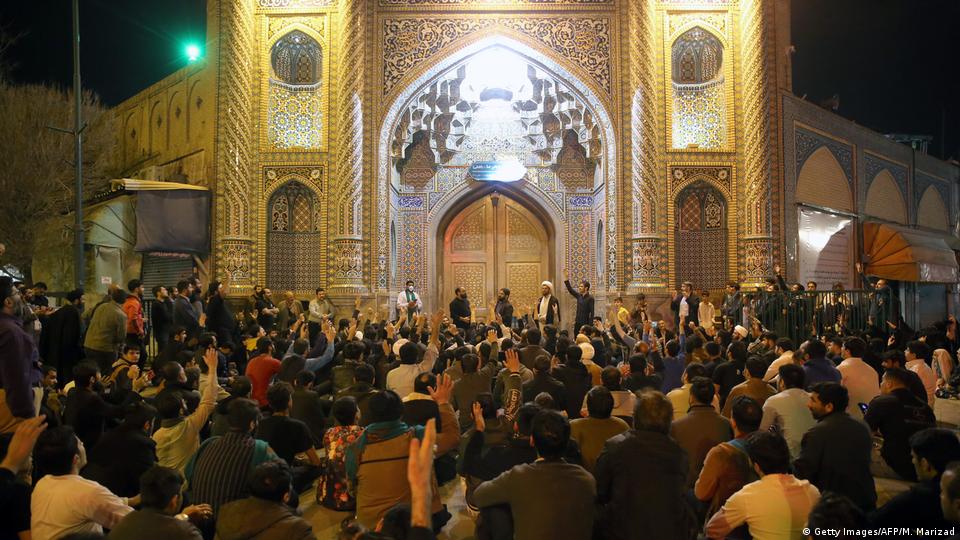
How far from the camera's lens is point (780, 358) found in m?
7.75

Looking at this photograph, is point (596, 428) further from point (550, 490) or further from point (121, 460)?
point (121, 460)

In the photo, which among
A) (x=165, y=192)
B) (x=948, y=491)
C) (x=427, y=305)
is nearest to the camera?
(x=948, y=491)

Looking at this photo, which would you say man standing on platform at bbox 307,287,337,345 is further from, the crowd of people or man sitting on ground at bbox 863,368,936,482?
man sitting on ground at bbox 863,368,936,482

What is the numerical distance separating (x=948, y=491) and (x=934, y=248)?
64.4 feet

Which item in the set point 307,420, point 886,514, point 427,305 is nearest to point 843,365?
point 886,514

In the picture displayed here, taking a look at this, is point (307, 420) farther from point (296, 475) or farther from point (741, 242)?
point (741, 242)

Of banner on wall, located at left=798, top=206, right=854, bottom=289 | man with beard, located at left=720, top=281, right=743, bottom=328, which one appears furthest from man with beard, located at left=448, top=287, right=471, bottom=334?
banner on wall, located at left=798, top=206, right=854, bottom=289

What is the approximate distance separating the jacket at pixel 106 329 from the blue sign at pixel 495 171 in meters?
10.6

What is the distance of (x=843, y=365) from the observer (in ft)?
23.1

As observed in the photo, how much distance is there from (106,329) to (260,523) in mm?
7133

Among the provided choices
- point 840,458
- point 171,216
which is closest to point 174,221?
point 171,216

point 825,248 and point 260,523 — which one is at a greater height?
point 825,248

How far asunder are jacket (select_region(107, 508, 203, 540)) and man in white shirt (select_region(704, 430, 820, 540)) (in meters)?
2.58
